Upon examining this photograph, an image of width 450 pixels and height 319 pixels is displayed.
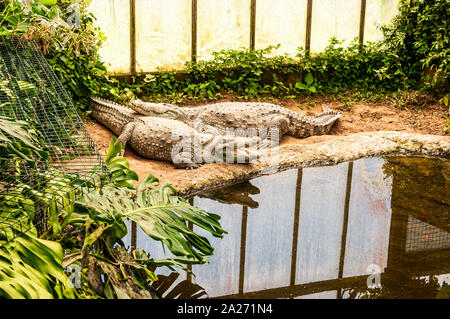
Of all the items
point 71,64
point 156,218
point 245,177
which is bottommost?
point 245,177

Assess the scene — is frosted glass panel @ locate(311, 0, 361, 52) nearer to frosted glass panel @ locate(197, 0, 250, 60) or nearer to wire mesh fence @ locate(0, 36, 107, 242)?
frosted glass panel @ locate(197, 0, 250, 60)

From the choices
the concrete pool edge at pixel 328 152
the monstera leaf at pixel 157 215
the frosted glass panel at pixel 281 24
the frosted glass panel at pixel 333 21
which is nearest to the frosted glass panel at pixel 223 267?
the monstera leaf at pixel 157 215

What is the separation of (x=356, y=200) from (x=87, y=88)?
11.5 feet

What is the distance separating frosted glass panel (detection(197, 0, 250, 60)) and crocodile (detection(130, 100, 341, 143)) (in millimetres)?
1312

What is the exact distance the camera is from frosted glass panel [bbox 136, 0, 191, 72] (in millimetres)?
6523

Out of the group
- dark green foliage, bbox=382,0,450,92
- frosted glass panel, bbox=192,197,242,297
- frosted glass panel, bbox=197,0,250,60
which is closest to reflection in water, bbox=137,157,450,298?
Answer: frosted glass panel, bbox=192,197,242,297

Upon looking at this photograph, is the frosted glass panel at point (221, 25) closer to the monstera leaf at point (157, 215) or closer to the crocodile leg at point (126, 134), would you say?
the crocodile leg at point (126, 134)

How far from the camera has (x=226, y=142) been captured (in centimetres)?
483

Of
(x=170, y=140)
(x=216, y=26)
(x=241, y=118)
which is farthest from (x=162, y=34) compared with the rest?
(x=170, y=140)

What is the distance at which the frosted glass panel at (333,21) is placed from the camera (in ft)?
24.2

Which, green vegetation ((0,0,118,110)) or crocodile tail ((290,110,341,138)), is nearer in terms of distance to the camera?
green vegetation ((0,0,118,110))

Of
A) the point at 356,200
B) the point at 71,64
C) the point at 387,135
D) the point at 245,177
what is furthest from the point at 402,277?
the point at 71,64

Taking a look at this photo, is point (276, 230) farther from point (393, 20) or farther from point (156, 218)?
point (393, 20)

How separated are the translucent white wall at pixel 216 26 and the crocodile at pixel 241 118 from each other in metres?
1.15
